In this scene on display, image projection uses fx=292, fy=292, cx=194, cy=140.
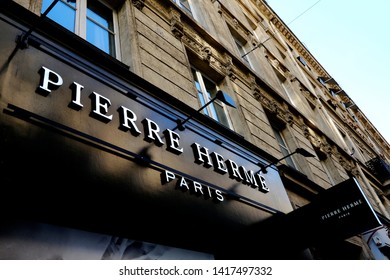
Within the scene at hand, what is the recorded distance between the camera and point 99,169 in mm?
3238

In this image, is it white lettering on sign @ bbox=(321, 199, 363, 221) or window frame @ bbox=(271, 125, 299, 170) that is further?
window frame @ bbox=(271, 125, 299, 170)

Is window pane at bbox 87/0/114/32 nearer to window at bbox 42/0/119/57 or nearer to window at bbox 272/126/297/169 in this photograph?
window at bbox 42/0/119/57

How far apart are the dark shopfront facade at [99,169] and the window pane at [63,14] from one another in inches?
46.0

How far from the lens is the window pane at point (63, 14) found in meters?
4.77

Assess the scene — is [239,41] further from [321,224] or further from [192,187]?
[192,187]

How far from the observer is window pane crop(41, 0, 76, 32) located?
4.77 metres

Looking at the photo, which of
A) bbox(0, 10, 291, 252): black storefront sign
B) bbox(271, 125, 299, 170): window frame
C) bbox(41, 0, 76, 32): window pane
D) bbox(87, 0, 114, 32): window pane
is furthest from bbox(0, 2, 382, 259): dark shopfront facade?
bbox(271, 125, 299, 170): window frame

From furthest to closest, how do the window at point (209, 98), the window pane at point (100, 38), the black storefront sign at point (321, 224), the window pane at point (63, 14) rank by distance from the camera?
1. the window at point (209, 98)
2. the window pane at point (100, 38)
3. the window pane at point (63, 14)
4. the black storefront sign at point (321, 224)

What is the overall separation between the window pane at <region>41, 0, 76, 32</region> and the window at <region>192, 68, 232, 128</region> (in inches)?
125

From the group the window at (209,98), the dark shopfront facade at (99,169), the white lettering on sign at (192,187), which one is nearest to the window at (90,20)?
the dark shopfront facade at (99,169)

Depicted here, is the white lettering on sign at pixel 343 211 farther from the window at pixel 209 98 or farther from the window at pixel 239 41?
the window at pixel 239 41

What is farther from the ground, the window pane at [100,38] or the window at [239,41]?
the window at [239,41]

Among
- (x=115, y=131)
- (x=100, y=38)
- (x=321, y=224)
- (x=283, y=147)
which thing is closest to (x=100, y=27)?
(x=100, y=38)
